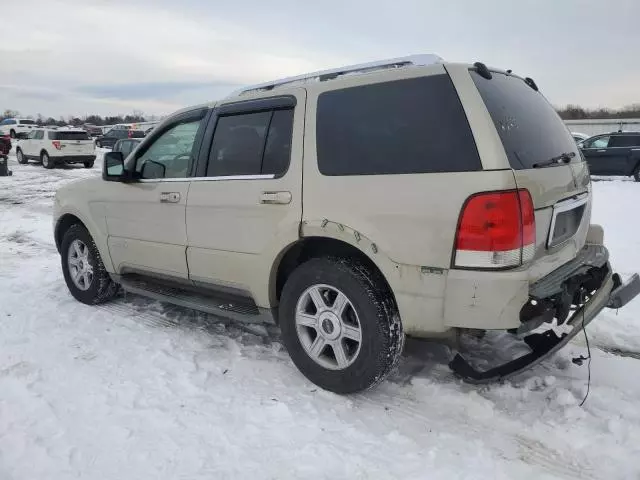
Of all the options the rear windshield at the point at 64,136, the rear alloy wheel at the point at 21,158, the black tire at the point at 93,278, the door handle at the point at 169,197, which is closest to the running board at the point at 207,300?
the black tire at the point at 93,278

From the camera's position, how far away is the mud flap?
112 inches

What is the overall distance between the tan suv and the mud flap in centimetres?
1

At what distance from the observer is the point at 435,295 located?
2.72 m

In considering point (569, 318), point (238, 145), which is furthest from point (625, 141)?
point (238, 145)

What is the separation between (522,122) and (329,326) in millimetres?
1694

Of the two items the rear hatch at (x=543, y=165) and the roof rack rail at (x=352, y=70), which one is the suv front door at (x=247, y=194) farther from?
the rear hatch at (x=543, y=165)

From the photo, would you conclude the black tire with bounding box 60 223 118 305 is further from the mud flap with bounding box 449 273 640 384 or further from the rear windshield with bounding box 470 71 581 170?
the rear windshield with bounding box 470 71 581 170

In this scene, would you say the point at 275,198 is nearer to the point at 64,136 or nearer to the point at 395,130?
the point at 395,130

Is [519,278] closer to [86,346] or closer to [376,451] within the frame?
[376,451]

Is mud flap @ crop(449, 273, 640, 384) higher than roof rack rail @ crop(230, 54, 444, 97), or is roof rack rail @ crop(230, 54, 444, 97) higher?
roof rack rail @ crop(230, 54, 444, 97)

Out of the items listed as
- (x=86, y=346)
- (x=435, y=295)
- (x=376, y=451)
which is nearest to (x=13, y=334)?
(x=86, y=346)

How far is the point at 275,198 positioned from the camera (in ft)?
10.9

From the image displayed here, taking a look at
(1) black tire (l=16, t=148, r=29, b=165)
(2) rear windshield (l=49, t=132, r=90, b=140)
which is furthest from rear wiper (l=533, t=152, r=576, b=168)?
(1) black tire (l=16, t=148, r=29, b=165)

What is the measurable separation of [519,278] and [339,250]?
113 centimetres
